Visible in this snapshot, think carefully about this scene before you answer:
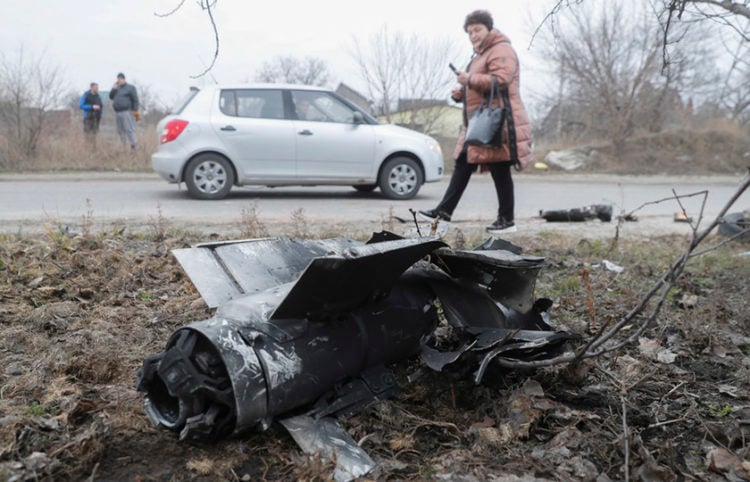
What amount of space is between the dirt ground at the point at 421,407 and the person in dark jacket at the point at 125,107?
41.3 feet

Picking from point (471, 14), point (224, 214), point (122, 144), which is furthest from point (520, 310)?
point (122, 144)

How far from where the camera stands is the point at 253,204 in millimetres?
7613

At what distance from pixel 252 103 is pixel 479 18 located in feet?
13.4

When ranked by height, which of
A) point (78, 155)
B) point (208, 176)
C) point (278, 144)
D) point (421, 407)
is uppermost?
point (278, 144)

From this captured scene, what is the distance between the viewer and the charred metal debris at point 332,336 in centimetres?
171

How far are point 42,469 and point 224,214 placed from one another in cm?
542

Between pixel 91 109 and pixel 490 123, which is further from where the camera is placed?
pixel 91 109

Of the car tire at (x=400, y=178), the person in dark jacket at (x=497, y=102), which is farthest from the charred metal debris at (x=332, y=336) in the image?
the car tire at (x=400, y=178)

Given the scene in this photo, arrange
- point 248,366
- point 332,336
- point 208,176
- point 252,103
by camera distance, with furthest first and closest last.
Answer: point 252,103 → point 208,176 → point 332,336 → point 248,366

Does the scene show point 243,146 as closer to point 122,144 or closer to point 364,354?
point 364,354

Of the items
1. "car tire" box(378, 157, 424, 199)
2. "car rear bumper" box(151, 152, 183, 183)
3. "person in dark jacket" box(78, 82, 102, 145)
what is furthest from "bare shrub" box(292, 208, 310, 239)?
"person in dark jacket" box(78, 82, 102, 145)

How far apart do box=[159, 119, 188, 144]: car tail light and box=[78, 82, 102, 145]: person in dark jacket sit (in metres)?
7.81

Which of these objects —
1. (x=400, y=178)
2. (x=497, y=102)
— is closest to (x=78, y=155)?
(x=400, y=178)

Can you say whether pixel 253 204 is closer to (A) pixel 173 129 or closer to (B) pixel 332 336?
(A) pixel 173 129
